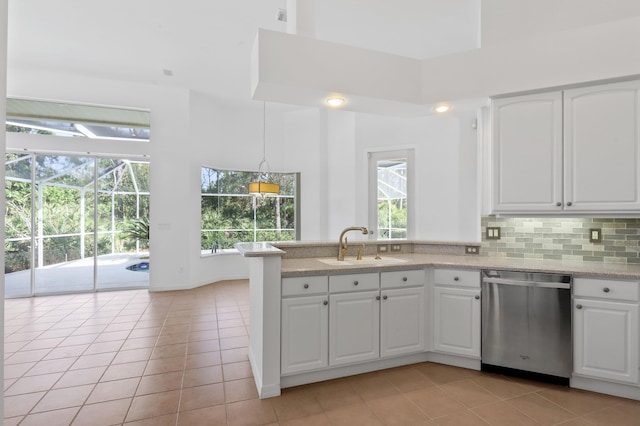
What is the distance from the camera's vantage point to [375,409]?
2.26 m

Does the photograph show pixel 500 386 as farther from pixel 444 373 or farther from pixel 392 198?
pixel 392 198

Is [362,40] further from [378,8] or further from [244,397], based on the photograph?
[244,397]

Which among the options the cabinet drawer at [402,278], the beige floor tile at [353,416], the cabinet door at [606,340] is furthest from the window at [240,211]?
the cabinet door at [606,340]

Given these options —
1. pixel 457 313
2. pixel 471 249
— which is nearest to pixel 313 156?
pixel 471 249

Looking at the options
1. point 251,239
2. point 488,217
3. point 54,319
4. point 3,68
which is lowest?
point 54,319

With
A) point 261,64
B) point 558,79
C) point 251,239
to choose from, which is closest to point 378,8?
point 261,64

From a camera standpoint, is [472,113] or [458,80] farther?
[472,113]

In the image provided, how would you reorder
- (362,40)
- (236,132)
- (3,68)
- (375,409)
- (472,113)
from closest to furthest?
(3,68)
(375,409)
(362,40)
(472,113)
(236,132)

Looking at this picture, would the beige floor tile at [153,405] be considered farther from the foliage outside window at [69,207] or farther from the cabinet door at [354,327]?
the foliage outside window at [69,207]

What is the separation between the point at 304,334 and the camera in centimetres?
251

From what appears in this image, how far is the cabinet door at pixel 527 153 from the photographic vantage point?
2779mm

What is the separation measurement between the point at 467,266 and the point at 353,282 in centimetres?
99

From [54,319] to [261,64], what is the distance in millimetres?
4195

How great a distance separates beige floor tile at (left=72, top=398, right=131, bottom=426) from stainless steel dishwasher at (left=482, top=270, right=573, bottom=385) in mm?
2781
